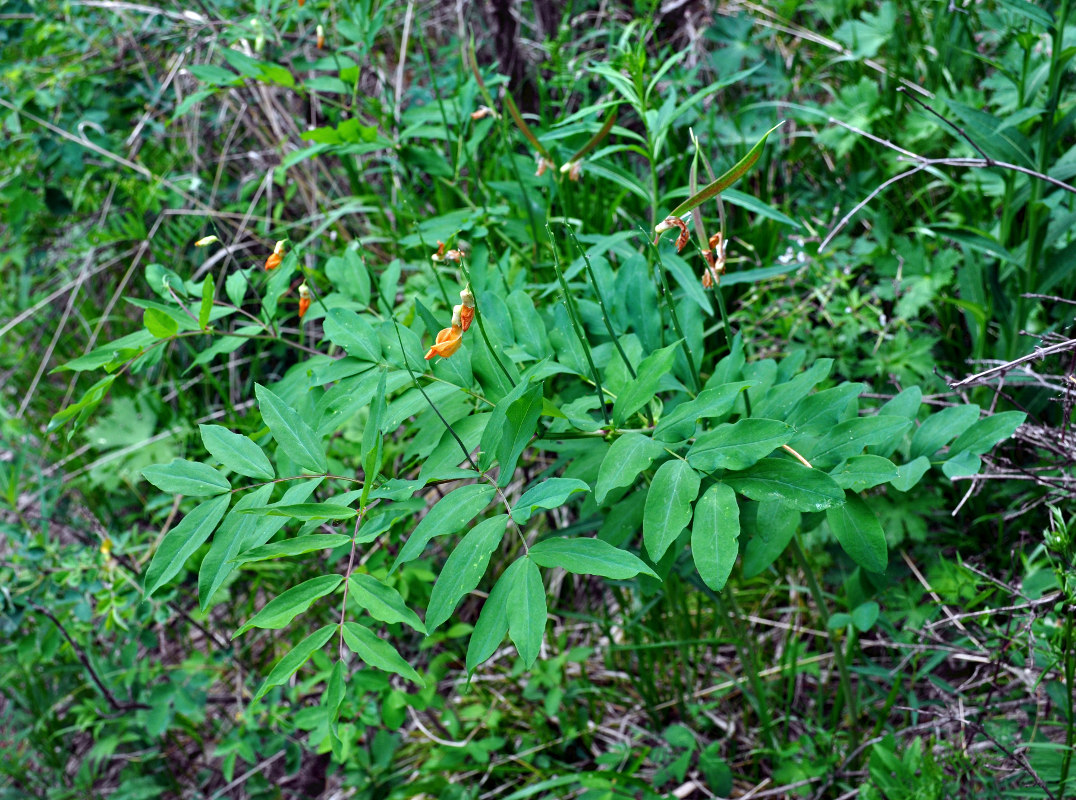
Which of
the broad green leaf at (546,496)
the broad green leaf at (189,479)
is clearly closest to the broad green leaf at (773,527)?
the broad green leaf at (546,496)

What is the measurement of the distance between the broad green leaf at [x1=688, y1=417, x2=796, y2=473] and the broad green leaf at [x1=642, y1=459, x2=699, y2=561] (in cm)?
2

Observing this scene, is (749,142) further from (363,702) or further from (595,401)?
(363,702)

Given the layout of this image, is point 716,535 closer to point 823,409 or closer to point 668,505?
point 668,505

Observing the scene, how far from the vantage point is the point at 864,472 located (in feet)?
3.25

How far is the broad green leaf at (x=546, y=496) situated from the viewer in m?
0.85

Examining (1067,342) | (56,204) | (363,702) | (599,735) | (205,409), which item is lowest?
(599,735)

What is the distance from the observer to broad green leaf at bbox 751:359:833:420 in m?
1.11

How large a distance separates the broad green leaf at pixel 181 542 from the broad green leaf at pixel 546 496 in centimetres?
38

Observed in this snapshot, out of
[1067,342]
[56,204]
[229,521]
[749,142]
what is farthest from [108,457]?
[1067,342]

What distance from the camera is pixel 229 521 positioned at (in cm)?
99

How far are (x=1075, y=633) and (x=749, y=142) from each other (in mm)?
1654

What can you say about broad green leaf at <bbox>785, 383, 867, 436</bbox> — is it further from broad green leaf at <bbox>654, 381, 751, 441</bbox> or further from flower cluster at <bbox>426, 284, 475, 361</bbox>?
flower cluster at <bbox>426, 284, 475, 361</bbox>

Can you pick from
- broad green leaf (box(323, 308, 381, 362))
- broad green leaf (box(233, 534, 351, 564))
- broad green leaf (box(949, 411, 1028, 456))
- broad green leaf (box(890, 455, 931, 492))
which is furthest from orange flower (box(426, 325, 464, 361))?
broad green leaf (box(949, 411, 1028, 456))

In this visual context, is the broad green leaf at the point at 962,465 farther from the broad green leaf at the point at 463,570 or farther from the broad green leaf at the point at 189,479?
the broad green leaf at the point at 189,479
